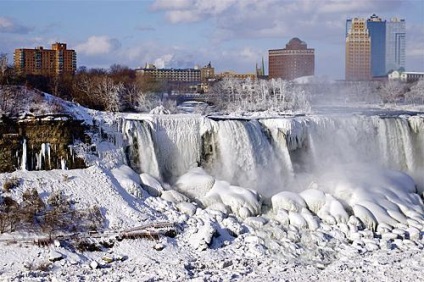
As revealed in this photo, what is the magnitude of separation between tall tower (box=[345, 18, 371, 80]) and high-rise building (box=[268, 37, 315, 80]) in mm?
27428

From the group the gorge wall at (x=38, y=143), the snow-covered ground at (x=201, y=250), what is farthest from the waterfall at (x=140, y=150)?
the gorge wall at (x=38, y=143)

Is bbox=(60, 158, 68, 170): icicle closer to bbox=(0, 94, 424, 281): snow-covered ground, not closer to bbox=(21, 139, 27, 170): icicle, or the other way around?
bbox=(0, 94, 424, 281): snow-covered ground

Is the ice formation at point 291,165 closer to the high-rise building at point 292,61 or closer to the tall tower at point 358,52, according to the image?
the high-rise building at point 292,61

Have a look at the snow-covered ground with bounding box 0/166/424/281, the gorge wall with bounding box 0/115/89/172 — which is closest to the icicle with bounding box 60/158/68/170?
the gorge wall with bounding box 0/115/89/172

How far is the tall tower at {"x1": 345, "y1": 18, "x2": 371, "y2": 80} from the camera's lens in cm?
14746

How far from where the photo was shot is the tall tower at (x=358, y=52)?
147 meters

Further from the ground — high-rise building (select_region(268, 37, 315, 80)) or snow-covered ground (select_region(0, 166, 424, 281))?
high-rise building (select_region(268, 37, 315, 80))

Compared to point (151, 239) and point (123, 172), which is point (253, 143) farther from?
point (151, 239)

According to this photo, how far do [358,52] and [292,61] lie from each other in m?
40.5

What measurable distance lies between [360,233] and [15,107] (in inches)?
491

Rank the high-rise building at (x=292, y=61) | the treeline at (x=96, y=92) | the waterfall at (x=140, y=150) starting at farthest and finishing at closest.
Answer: the high-rise building at (x=292, y=61), the treeline at (x=96, y=92), the waterfall at (x=140, y=150)

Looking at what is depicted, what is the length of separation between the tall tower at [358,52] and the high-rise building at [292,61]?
27.4 m

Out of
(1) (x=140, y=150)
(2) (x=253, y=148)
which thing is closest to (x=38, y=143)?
(1) (x=140, y=150)

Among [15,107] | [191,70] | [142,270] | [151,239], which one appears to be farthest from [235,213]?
[191,70]
